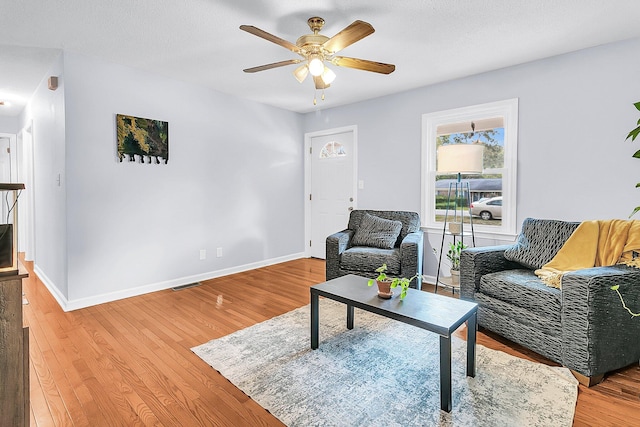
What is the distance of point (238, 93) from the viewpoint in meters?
4.26

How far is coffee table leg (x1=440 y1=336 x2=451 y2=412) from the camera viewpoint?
1651 millimetres

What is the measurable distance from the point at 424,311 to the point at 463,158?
5.97 ft

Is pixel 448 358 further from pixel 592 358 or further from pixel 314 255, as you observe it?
pixel 314 255

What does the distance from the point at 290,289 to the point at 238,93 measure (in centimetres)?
251

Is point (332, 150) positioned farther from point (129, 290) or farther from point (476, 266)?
point (129, 290)

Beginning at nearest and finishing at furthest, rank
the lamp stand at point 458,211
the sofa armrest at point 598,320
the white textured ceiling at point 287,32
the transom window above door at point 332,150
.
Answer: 1. the sofa armrest at point 598,320
2. the white textured ceiling at point 287,32
3. the lamp stand at point 458,211
4. the transom window above door at point 332,150

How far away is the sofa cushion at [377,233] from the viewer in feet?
12.1

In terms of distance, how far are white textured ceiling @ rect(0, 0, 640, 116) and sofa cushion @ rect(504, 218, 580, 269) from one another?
1.49 m

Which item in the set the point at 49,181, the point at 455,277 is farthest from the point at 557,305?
the point at 49,181

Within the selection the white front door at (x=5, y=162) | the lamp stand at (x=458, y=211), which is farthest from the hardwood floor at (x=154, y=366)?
the white front door at (x=5, y=162)

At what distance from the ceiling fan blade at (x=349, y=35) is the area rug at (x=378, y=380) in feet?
6.72

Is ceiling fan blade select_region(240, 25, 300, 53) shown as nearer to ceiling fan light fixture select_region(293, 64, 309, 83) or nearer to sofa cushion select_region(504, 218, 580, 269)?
ceiling fan light fixture select_region(293, 64, 309, 83)

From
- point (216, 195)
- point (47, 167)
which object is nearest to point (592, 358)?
point (216, 195)

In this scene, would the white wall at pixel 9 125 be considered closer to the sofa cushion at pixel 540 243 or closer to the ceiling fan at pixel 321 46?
the ceiling fan at pixel 321 46
